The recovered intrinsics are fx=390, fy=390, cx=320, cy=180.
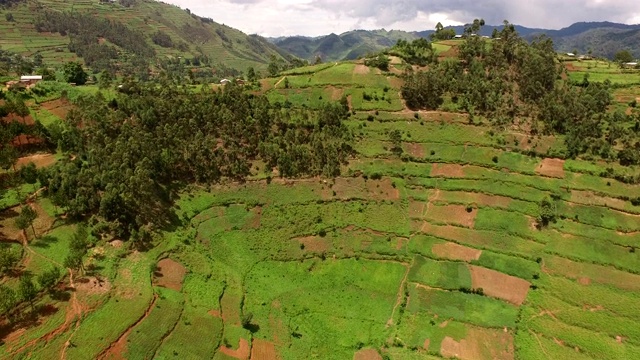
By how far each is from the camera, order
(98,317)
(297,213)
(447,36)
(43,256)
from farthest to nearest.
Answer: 1. (447,36)
2. (297,213)
3. (43,256)
4. (98,317)

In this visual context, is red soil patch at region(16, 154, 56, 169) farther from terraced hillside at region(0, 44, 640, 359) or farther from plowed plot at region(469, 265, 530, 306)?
plowed plot at region(469, 265, 530, 306)

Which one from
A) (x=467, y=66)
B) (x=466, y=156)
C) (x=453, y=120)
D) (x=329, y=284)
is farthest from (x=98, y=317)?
(x=467, y=66)

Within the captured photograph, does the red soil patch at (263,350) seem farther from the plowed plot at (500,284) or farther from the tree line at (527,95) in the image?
the tree line at (527,95)

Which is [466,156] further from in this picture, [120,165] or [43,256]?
[43,256]

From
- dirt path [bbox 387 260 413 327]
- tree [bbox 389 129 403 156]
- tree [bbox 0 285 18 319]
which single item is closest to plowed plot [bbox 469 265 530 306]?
dirt path [bbox 387 260 413 327]

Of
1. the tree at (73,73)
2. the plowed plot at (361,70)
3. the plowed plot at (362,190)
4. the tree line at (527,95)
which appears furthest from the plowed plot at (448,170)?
the tree at (73,73)


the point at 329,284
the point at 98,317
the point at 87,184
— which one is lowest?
the point at 329,284

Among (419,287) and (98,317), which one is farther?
(419,287)
